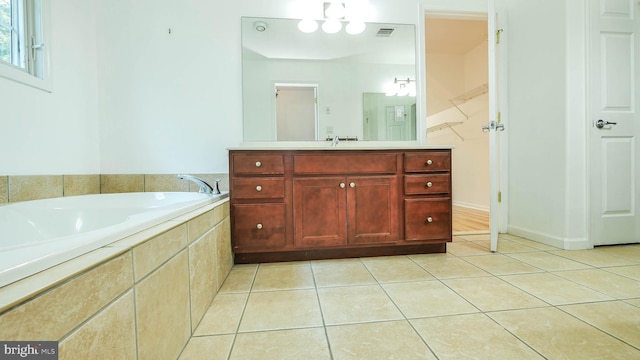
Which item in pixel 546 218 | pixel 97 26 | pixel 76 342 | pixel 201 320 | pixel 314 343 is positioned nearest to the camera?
pixel 76 342

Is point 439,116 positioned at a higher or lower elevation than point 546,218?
higher

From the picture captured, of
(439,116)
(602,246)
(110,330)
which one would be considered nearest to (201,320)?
(110,330)

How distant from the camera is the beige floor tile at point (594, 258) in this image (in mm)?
1647

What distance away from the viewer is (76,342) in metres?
0.44

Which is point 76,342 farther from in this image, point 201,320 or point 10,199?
point 10,199

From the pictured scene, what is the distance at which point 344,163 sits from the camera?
1.77m

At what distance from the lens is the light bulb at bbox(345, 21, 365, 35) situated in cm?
219

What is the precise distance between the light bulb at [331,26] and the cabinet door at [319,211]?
1322 mm

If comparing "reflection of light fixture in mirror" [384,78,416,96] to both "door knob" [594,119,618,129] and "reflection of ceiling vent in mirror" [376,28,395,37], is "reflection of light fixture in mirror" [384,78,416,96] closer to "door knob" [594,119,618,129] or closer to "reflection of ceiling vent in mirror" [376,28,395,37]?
"reflection of ceiling vent in mirror" [376,28,395,37]

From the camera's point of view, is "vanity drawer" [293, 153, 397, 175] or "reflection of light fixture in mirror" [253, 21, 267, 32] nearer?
"vanity drawer" [293, 153, 397, 175]

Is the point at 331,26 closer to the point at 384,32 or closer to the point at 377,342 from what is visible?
the point at 384,32

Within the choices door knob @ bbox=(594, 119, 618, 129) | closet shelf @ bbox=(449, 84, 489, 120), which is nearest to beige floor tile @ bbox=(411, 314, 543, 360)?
door knob @ bbox=(594, 119, 618, 129)

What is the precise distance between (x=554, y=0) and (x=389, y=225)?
2171 mm

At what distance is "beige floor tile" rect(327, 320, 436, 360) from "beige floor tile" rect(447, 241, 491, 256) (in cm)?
113
